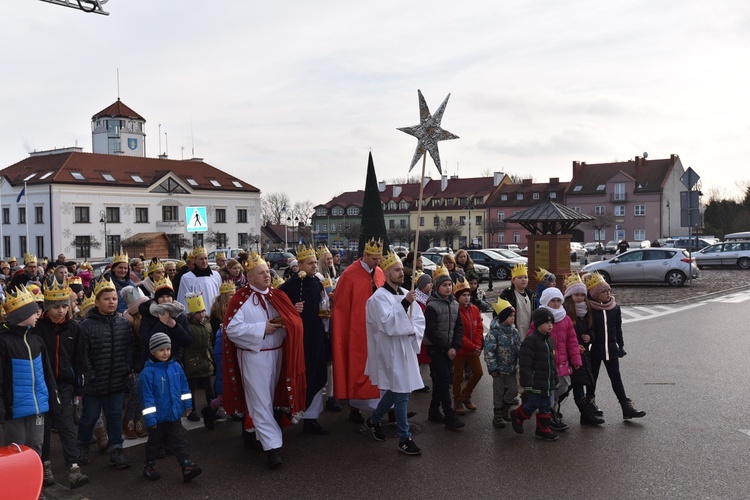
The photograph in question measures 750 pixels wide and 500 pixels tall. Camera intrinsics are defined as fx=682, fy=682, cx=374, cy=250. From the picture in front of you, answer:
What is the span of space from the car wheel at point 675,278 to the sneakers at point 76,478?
21.4m

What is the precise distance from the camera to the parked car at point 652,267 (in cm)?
2306

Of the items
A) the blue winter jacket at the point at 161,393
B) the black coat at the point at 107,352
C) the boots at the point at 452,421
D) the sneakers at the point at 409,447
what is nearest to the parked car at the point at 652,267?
the boots at the point at 452,421

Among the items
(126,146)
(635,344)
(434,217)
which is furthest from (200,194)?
(635,344)

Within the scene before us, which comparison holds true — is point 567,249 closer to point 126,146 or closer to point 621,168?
point 621,168

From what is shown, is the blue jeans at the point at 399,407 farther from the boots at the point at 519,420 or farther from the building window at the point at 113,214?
the building window at the point at 113,214

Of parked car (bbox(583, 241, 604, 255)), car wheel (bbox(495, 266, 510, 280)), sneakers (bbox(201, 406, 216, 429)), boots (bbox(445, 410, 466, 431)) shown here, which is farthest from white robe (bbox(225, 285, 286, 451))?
parked car (bbox(583, 241, 604, 255))

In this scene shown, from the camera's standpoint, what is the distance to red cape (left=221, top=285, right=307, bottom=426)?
21.3ft

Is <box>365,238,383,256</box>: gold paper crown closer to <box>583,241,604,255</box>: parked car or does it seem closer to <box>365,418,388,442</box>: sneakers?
<box>365,418,388,442</box>: sneakers

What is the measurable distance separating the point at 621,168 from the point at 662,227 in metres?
8.07

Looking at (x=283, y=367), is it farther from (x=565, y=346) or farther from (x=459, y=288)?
(x=565, y=346)

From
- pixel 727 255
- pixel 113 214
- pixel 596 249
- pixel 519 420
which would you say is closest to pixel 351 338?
pixel 519 420

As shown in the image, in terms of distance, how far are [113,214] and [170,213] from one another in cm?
585

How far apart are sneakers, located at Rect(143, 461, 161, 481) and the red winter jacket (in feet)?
11.7

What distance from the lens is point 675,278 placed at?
76.0 ft
